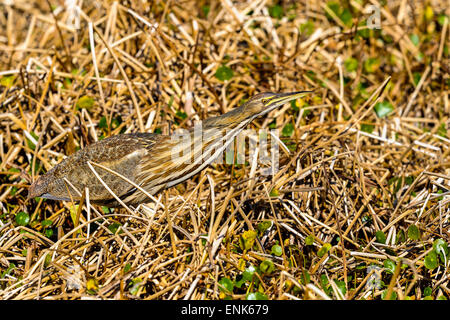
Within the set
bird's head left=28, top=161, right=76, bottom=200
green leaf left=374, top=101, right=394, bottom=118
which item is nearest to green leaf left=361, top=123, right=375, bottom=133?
green leaf left=374, top=101, right=394, bottom=118

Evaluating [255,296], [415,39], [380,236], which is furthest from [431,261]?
[415,39]

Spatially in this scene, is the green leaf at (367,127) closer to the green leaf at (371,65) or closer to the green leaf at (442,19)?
the green leaf at (371,65)

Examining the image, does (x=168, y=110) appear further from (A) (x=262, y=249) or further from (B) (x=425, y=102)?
(B) (x=425, y=102)

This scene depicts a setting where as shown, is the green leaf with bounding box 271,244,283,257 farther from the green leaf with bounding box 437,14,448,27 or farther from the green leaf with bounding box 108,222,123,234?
the green leaf with bounding box 437,14,448,27

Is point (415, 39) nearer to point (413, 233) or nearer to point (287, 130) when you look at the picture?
point (287, 130)
